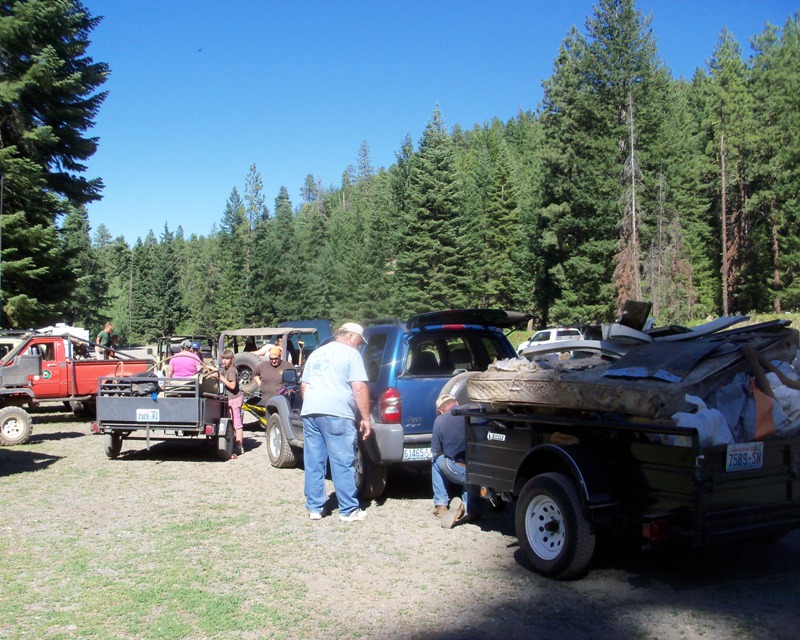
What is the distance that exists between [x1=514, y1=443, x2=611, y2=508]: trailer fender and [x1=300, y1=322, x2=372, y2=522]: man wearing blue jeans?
2.24m

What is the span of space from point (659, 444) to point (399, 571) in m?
2.33

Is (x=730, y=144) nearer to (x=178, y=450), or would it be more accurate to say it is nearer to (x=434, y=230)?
(x=434, y=230)

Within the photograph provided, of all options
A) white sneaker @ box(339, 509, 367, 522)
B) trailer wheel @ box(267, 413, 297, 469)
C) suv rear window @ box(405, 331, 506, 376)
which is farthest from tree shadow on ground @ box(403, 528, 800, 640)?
trailer wheel @ box(267, 413, 297, 469)

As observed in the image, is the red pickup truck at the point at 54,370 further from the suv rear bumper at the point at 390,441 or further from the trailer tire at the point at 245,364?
the suv rear bumper at the point at 390,441

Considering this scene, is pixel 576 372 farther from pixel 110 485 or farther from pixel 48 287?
Answer: pixel 48 287

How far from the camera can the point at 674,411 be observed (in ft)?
16.8

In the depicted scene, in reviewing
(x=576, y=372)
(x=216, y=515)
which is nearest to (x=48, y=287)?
(x=216, y=515)

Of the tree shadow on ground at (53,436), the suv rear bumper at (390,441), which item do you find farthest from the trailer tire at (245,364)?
the suv rear bumper at (390,441)

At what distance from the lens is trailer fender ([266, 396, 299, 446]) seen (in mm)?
10656

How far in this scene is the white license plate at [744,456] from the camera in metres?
5.00

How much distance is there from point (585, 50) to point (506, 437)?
46.4m

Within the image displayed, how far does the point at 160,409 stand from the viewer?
11.5 meters

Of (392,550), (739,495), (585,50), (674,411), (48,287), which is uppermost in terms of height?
(585,50)

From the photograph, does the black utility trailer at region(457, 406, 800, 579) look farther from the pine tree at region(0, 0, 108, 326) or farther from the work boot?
the pine tree at region(0, 0, 108, 326)
